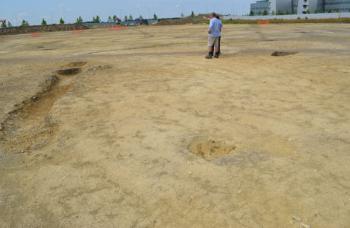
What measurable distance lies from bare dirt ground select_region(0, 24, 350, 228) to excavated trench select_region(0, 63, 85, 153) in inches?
1.3

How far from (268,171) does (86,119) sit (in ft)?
12.6

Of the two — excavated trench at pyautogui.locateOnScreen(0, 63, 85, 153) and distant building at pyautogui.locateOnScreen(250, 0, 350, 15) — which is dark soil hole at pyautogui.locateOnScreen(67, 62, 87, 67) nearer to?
excavated trench at pyautogui.locateOnScreen(0, 63, 85, 153)

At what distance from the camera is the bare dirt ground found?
3801 mm

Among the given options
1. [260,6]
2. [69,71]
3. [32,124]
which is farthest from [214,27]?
[260,6]

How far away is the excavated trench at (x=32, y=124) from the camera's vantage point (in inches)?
233

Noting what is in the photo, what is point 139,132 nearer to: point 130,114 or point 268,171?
point 130,114

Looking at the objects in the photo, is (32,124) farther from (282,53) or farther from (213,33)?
(282,53)

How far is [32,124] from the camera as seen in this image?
6.98 meters

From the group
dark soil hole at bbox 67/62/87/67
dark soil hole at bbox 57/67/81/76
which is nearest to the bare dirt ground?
dark soil hole at bbox 57/67/81/76

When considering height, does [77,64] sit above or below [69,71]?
above

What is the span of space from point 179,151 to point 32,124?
3432 mm

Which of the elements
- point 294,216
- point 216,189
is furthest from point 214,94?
point 294,216

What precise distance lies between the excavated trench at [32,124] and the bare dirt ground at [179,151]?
0.03 metres

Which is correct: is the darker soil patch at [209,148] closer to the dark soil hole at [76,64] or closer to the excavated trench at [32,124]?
the excavated trench at [32,124]
